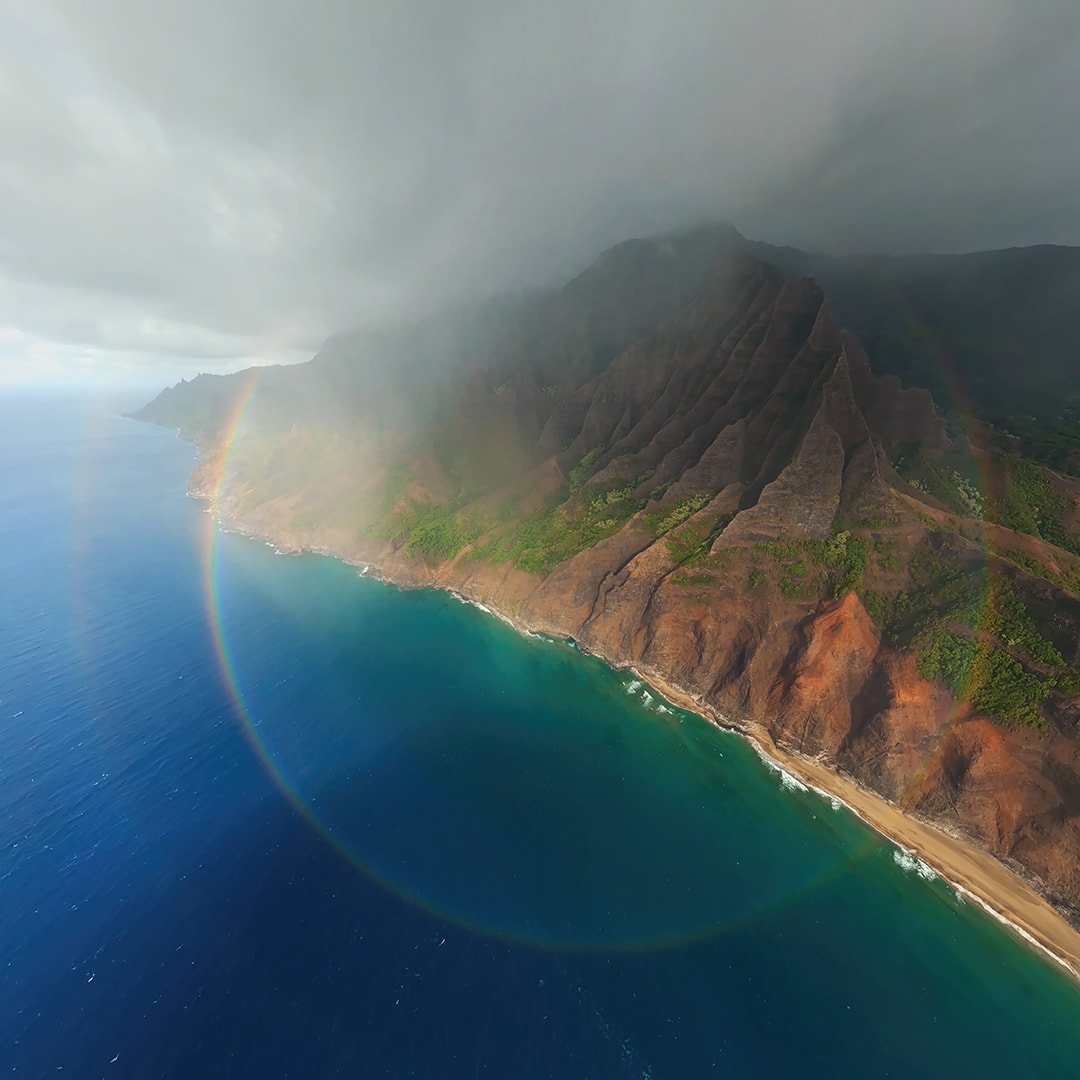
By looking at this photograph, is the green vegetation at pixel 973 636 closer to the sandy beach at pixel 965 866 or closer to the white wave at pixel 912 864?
the sandy beach at pixel 965 866

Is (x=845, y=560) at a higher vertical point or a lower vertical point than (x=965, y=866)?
higher

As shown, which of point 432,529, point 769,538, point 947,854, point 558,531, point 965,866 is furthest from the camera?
point 432,529

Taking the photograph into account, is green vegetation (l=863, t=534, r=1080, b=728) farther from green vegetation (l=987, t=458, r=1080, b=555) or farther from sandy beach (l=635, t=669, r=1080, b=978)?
green vegetation (l=987, t=458, r=1080, b=555)

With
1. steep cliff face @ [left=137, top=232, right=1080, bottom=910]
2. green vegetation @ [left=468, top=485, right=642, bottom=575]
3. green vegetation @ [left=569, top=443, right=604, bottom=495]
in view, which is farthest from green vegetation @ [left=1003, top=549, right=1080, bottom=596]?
green vegetation @ [left=569, top=443, right=604, bottom=495]

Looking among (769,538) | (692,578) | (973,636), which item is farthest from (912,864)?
(769,538)

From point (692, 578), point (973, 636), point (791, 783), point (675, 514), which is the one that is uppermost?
point (675, 514)

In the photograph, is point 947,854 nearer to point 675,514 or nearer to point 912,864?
point 912,864

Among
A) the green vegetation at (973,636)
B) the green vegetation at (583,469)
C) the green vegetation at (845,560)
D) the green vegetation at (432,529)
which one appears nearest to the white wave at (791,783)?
the green vegetation at (973,636)
